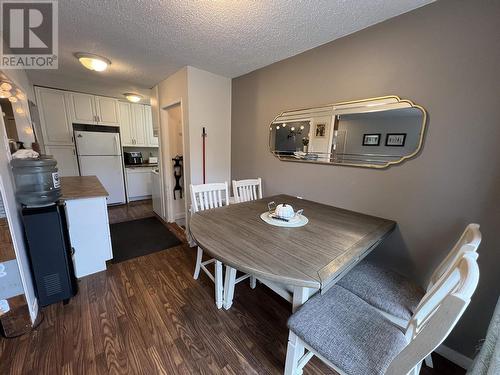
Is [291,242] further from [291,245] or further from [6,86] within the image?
[6,86]

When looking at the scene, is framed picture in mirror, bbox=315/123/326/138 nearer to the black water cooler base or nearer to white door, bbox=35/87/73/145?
the black water cooler base

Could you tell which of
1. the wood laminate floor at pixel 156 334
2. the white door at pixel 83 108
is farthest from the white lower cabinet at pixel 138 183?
the wood laminate floor at pixel 156 334

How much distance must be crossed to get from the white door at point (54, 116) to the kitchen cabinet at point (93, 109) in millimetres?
114

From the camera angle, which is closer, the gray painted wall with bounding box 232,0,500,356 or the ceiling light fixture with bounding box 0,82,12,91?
the gray painted wall with bounding box 232,0,500,356

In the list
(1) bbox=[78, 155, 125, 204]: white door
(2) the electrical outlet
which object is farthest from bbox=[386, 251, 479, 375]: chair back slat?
(1) bbox=[78, 155, 125, 204]: white door

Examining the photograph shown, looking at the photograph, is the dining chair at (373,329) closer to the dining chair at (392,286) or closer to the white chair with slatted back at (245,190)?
the dining chair at (392,286)

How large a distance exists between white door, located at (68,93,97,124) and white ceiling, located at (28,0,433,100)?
5.09ft

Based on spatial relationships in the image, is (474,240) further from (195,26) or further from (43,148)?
(43,148)

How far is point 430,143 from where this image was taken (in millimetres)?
1321

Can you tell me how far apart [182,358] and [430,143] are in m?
2.14

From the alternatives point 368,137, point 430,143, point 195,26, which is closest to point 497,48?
point 430,143

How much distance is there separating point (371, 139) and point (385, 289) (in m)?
1.08

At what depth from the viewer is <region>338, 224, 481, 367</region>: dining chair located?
1.04m

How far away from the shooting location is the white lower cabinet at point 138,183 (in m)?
4.45
